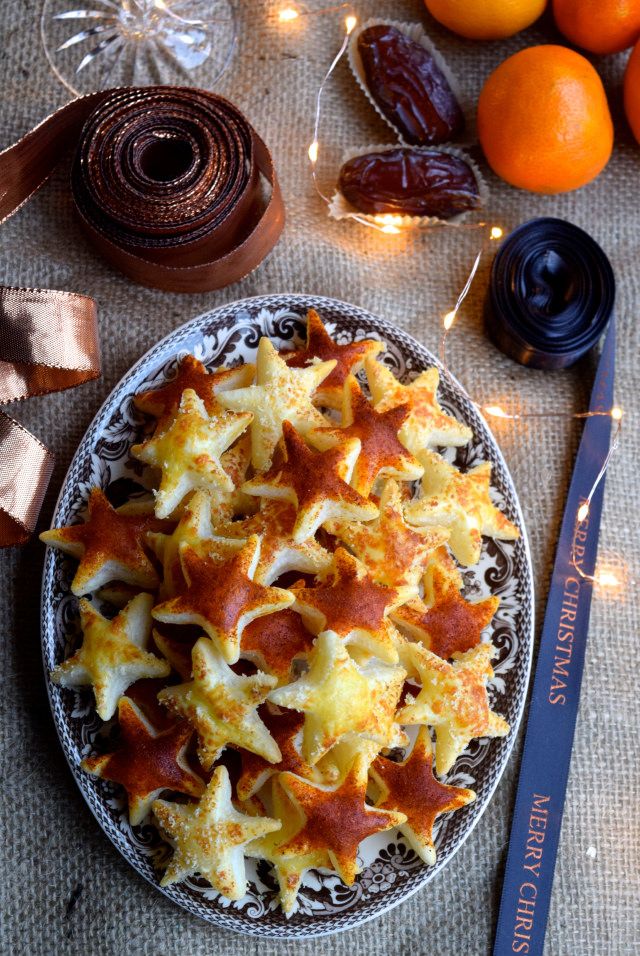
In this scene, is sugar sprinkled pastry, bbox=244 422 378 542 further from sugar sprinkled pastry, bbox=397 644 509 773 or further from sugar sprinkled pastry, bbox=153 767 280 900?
sugar sprinkled pastry, bbox=153 767 280 900

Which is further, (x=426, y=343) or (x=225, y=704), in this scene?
(x=426, y=343)

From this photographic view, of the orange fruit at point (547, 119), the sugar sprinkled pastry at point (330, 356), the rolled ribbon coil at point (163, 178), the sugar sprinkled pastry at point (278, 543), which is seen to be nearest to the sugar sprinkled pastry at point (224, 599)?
the sugar sprinkled pastry at point (278, 543)

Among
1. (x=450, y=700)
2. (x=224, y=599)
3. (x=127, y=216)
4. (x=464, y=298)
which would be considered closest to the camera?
(x=224, y=599)

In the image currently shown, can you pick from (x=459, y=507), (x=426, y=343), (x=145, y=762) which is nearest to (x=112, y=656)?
(x=145, y=762)

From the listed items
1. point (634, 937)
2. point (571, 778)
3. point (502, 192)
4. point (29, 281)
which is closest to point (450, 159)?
point (502, 192)

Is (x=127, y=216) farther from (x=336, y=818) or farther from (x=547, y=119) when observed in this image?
(x=336, y=818)

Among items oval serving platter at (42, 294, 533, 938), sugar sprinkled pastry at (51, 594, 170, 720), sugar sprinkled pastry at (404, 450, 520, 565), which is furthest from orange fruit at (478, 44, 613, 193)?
sugar sprinkled pastry at (51, 594, 170, 720)
